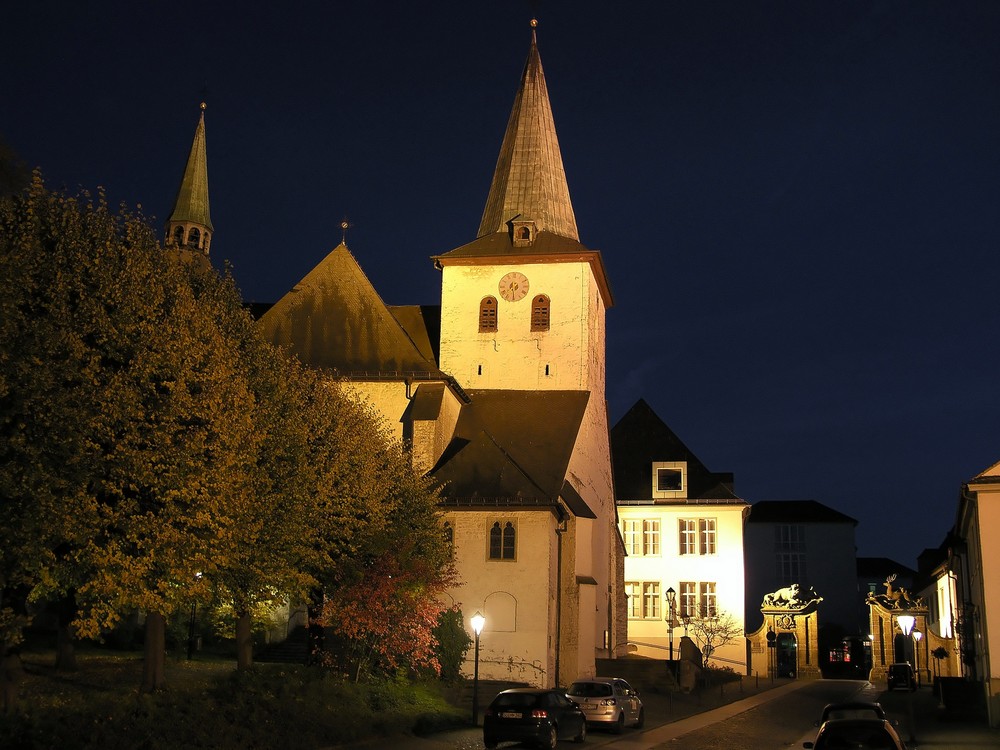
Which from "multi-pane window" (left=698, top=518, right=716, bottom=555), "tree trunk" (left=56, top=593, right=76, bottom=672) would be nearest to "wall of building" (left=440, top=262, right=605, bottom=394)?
"multi-pane window" (left=698, top=518, right=716, bottom=555)

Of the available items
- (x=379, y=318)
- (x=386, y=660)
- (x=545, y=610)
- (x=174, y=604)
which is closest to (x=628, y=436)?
(x=379, y=318)

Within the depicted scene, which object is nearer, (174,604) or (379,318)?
(174,604)

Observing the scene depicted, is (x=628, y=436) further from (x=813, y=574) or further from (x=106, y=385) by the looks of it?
(x=106, y=385)

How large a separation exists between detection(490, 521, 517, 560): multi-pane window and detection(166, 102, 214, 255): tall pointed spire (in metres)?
37.4

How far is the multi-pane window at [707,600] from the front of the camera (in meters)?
60.1

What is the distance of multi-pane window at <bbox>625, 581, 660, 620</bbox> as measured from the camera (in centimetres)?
Result: 6138

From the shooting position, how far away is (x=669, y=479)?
208 feet

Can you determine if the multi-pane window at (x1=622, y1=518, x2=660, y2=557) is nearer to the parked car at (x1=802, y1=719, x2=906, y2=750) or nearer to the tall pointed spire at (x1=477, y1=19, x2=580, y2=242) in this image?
the tall pointed spire at (x1=477, y1=19, x2=580, y2=242)

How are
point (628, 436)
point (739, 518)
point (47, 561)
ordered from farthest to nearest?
point (628, 436) → point (739, 518) → point (47, 561)

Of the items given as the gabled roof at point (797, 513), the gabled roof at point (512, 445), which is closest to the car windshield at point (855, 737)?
the gabled roof at point (512, 445)

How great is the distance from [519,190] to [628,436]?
70.6 ft

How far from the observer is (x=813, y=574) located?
284 ft

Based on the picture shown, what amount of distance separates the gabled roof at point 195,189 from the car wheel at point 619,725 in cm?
4908

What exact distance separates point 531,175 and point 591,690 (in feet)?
92.5
